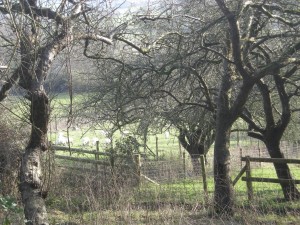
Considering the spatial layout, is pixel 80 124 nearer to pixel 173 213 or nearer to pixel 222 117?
pixel 222 117

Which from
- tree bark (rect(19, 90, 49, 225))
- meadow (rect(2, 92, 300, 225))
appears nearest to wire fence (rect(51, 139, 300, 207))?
meadow (rect(2, 92, 300, 225))

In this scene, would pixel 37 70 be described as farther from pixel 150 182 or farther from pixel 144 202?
pixel 150 182

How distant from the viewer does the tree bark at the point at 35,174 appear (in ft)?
20.6

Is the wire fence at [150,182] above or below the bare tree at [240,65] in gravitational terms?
below

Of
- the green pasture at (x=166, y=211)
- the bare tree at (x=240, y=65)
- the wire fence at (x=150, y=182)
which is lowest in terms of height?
the green pasture at (x=166, y=211)

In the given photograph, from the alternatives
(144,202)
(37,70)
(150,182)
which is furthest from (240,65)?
(37,70)

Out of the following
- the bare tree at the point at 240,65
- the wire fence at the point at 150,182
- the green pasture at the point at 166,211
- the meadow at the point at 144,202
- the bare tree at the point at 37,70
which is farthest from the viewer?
the bare tree at the point at 240,65

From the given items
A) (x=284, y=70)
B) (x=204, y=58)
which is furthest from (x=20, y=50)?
(x=284, y=70)

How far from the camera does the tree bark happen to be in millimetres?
6273

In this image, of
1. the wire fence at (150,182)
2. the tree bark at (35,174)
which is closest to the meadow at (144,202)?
the wire fence at (150,182)

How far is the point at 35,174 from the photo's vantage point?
637 centimetres

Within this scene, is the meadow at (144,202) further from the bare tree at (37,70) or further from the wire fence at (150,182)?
the bare tree at (37,70)

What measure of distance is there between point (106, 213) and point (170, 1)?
16.8 feet

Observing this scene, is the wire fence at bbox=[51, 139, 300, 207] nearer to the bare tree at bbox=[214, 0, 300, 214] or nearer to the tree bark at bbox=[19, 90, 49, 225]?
the bare tree at bbox=[214, 0, 300, 214]
